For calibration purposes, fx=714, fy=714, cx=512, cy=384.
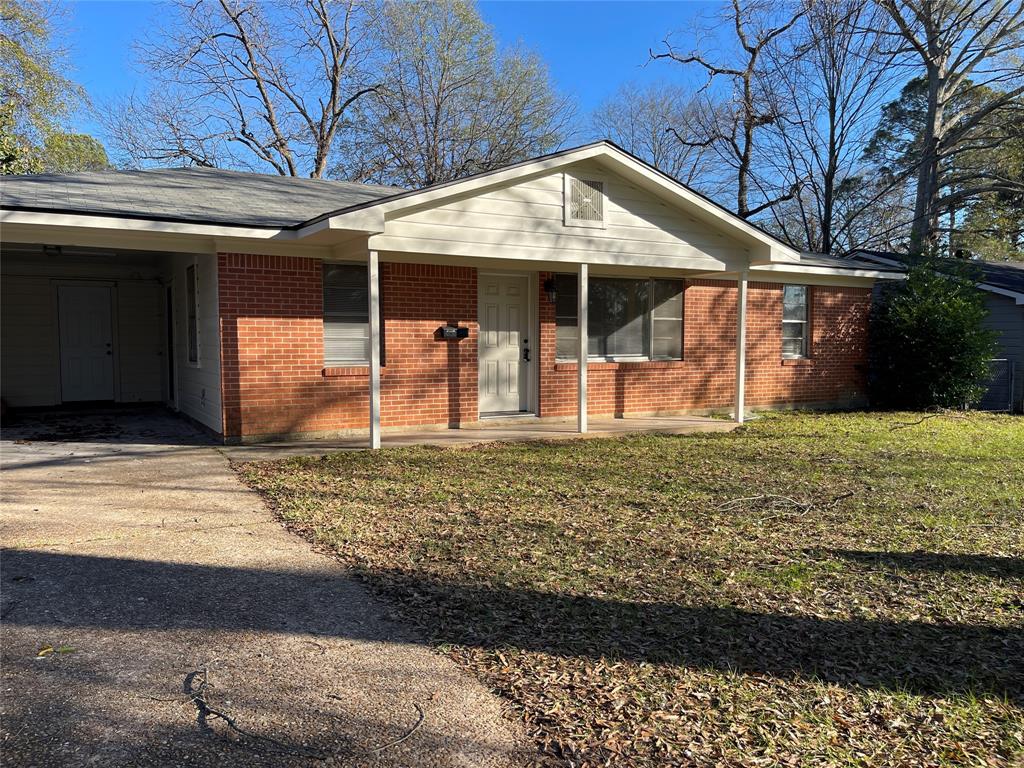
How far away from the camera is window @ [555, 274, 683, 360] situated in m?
11.6

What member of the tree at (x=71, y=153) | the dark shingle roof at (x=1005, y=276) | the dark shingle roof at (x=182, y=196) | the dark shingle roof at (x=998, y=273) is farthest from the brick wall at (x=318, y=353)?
the tree at (x=71, y=153)

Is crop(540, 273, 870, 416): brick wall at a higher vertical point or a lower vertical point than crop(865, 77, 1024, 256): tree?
lower

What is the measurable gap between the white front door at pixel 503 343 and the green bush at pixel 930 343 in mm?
7842

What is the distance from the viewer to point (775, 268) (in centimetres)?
1267

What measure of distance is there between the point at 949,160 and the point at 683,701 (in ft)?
88.5

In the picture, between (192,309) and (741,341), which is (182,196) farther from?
(741,341)

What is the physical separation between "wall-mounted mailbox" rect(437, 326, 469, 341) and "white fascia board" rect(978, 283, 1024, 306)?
1232 cm

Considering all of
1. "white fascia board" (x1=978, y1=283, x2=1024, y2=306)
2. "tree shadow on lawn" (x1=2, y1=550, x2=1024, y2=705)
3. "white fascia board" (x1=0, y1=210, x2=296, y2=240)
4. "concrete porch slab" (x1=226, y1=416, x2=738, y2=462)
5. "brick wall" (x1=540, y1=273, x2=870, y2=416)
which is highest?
"white fascia board" (x1=0, y1=210, x2=296, y2=240)

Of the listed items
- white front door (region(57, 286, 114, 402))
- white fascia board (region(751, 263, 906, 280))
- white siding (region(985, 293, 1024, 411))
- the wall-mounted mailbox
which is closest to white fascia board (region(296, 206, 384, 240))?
the wall-mounted mailbox

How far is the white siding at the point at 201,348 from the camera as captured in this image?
9.21 metres

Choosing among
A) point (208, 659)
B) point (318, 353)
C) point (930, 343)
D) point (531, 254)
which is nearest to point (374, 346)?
point (318, 353)

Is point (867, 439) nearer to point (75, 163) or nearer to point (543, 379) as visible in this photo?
point (543, 379)

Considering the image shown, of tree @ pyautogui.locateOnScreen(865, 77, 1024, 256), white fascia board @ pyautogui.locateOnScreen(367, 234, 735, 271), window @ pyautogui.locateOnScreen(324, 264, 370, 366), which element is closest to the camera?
white fascia board @ pyautogui.locateOnScreen(367, 234, 735, 271)

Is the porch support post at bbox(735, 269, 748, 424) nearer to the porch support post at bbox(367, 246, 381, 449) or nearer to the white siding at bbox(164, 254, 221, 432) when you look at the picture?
the porch support post at bbox(367, 246, 381, 449)
